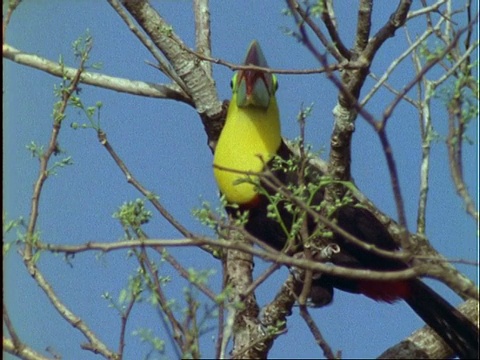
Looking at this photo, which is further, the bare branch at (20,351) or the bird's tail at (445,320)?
the bird's tail at (445,320)

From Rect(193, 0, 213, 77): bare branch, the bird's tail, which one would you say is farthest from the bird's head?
the bird's tail

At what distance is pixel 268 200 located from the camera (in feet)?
6.51

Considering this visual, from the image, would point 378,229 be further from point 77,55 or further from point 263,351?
point 77,55

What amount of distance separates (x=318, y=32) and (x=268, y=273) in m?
0.40

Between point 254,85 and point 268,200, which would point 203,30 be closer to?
point 254,85

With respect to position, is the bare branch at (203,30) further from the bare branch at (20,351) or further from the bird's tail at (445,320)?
the bare branch at (20,351)

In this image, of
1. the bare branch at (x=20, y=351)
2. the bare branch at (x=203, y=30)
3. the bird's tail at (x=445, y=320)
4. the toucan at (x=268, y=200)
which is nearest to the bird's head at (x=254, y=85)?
the toucan at (x=268, y=200)

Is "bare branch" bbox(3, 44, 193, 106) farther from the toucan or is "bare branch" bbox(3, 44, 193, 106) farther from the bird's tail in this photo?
the bird's tail

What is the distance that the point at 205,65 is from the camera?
87.4 inches

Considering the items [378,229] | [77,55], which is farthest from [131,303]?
[378,229]

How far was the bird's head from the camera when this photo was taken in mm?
2000

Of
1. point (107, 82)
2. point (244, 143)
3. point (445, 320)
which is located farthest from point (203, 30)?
point (445, 320)

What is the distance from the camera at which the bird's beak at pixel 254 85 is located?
78.9 inches

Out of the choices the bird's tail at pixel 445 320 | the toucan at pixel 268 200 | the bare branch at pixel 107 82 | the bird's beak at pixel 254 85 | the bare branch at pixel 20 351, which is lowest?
the bird's tail at pixel 445 320
